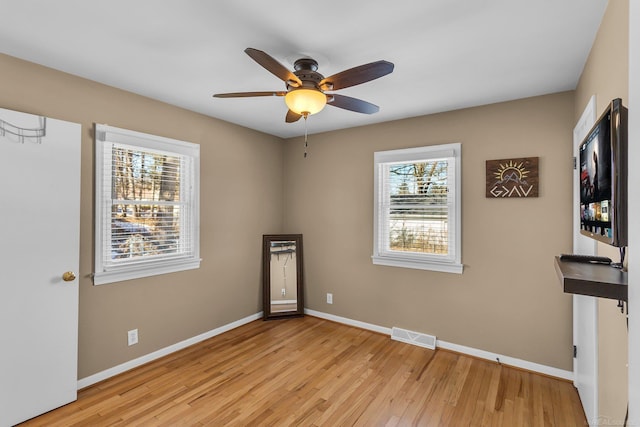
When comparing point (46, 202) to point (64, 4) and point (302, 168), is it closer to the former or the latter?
point (64, 4)

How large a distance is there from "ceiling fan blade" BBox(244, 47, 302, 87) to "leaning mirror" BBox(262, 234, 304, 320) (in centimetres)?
268

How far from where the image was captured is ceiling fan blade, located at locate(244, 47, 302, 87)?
67.5 inches

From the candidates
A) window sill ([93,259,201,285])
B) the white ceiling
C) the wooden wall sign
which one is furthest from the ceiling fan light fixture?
window sill ([93,259,201,285])

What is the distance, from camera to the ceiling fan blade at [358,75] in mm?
1814

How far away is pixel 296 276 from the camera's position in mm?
4398

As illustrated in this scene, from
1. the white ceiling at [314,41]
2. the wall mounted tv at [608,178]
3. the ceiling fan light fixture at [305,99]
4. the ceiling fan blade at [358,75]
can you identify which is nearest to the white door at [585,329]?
the white ceiling at [314,41]

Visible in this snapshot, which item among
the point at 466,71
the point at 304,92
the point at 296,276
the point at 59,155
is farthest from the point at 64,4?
the point at 296,276

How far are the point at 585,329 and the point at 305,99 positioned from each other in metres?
2.54

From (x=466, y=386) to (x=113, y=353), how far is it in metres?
3.09

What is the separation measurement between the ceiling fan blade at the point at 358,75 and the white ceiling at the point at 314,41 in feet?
0.82

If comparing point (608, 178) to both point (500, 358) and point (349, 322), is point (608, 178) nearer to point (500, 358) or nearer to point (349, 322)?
point (500, 358)

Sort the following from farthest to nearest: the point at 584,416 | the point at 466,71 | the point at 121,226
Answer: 1. the point at 121,226
2. the point at 466,71
3. the point at 584,416

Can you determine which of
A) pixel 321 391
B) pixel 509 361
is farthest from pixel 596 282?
pixel 509 361

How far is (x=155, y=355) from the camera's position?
10.3 ft
